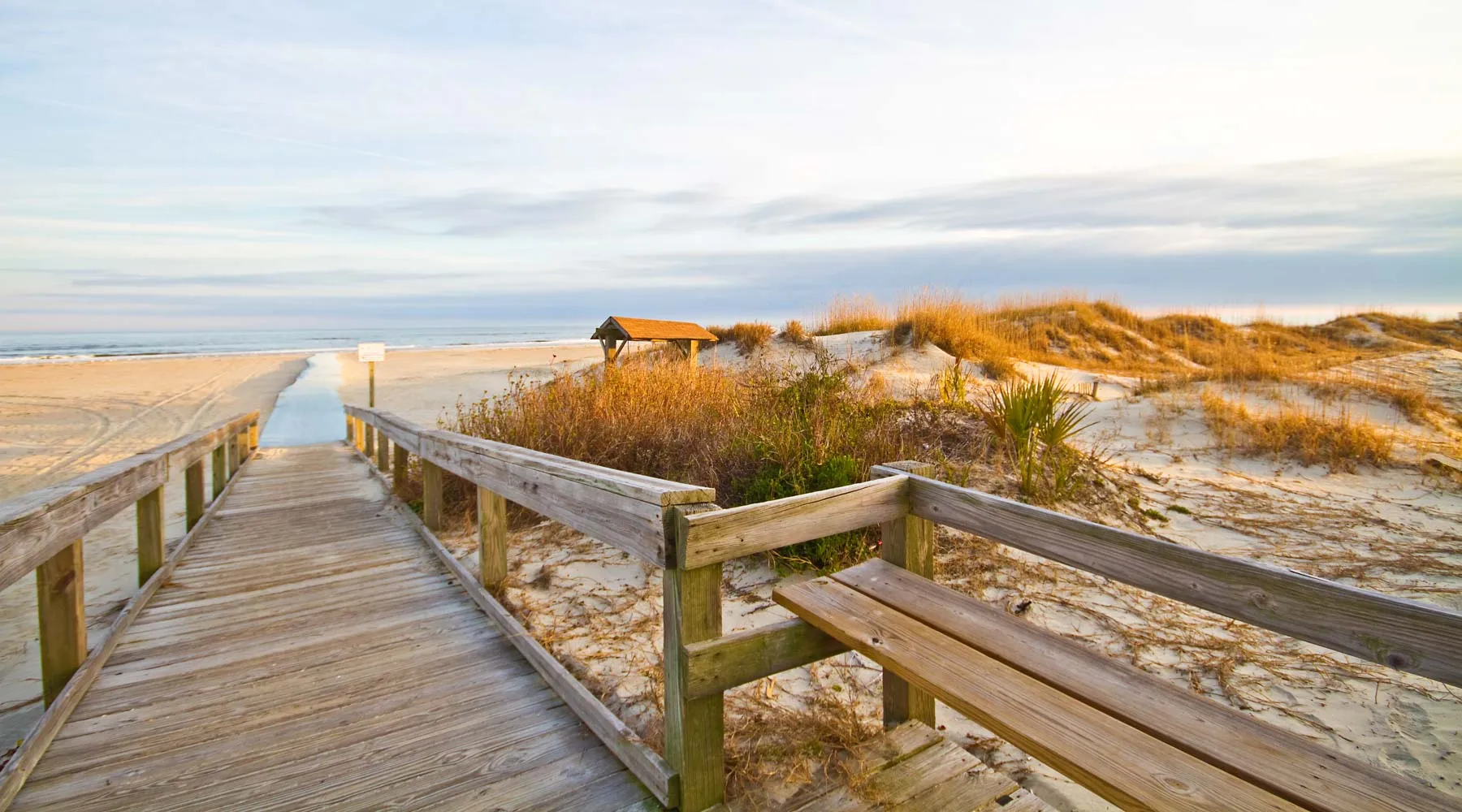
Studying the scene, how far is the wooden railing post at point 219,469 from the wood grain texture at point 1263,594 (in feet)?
26.7

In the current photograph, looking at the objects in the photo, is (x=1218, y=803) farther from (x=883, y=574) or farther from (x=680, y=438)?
(x=680, y=438)

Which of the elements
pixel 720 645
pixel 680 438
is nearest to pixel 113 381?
pixel 680 438

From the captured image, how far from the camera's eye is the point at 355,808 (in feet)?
7.25

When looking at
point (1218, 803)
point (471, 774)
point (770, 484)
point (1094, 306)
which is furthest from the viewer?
point (1094, 306)

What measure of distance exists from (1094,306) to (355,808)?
2314 cm

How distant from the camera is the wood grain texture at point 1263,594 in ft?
4.48

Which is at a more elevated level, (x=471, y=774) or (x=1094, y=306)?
(x=1094, y=306)

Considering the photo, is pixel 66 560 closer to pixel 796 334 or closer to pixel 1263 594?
pixel 1263 594

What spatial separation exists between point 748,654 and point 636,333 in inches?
343

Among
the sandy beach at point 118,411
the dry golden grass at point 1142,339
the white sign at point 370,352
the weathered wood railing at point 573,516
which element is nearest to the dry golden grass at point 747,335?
the dry golden grass at point 1142,339

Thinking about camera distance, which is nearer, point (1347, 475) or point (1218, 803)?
point (1218, 803)

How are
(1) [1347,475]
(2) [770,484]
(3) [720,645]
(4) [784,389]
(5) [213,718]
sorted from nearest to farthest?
1. (3) [720,645]
2. (5) [213,718]
3. (2) [770,484]
4. (4) [784,389]
5. (1) [1347,475]

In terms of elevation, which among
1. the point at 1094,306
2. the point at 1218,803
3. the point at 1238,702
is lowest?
the point at 1238,702

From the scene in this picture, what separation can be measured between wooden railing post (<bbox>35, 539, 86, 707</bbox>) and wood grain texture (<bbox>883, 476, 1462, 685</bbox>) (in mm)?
3744
